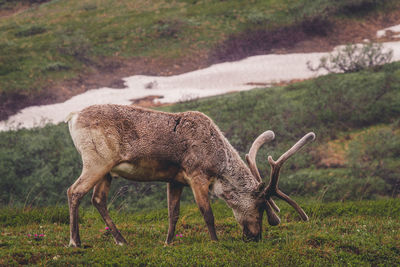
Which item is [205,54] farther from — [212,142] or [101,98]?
[212,142]

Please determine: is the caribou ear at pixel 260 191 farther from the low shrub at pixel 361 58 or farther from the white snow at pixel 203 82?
the low shrub at pixel 361 58

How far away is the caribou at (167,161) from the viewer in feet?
23.0

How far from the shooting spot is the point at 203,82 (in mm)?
28219

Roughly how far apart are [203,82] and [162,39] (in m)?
8.14

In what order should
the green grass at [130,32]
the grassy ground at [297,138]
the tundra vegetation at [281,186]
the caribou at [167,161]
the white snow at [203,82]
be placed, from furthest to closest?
1. the green grass at [130,32]
2. the white snow at [203,82]
3. the grassy ground at [297,138]
4. the caribou at [167,161]
5. the tundra vegetation at [281,186]

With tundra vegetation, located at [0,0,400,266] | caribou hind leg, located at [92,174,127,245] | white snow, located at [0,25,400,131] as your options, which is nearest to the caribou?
caribou hind leg, located at [92,174,127,245]

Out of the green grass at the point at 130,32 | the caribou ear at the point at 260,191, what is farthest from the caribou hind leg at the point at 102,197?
the green grass at the point at 130,32

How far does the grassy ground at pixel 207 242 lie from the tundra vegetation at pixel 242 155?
1.0 inches

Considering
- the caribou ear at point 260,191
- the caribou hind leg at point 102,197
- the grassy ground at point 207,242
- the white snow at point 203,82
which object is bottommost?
the white snow at point 203,82

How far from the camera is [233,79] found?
2816 cm

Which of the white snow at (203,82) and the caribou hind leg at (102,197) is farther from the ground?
the caribou hind leg at (102,197)

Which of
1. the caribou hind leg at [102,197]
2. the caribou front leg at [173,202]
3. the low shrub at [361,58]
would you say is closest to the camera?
the caribou hind leg at [102,197]

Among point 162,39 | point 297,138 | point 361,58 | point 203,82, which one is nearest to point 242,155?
point 297,138

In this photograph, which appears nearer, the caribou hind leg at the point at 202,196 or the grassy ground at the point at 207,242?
the grassy ground at the point at 207,242
